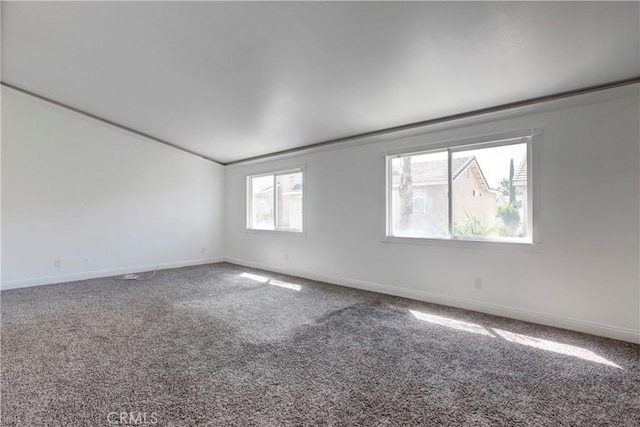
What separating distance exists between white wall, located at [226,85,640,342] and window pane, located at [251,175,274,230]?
2341 mm

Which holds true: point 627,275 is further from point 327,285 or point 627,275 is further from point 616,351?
point 327,285

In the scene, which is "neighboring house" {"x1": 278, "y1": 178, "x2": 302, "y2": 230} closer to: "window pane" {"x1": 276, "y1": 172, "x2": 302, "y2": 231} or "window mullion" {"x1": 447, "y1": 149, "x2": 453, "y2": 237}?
"window pane" {"x1": 276, "y1": 172, "x2": 302, "y2": 231}

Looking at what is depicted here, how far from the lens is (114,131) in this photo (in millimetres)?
5605

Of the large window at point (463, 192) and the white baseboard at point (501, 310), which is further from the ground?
the large window at point (463, 192)

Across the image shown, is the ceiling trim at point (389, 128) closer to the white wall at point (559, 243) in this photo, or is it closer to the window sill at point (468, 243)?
the white wall at point (559, 243)

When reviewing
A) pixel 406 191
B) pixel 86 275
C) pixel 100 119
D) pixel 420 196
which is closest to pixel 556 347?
pixel 420 196

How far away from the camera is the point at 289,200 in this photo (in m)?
6.00

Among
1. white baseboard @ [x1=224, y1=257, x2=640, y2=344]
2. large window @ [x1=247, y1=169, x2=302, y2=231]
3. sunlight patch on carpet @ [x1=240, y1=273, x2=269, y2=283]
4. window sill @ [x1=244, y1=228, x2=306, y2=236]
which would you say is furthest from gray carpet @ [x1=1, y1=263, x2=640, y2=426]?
large window @ [x1=247, y1=169, x2=302, y2=231]

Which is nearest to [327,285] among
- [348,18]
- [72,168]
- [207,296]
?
[207,296]

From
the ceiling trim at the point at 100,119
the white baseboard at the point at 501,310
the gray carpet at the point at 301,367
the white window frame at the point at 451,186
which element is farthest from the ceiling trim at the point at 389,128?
the gray carpet at the point at 301,367

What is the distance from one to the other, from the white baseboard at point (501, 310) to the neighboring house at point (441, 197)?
2.69 ft

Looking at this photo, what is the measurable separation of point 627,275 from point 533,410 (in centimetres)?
193

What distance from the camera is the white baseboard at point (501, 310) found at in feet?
9.44

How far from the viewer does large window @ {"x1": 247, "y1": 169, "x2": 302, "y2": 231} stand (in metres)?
5.86
